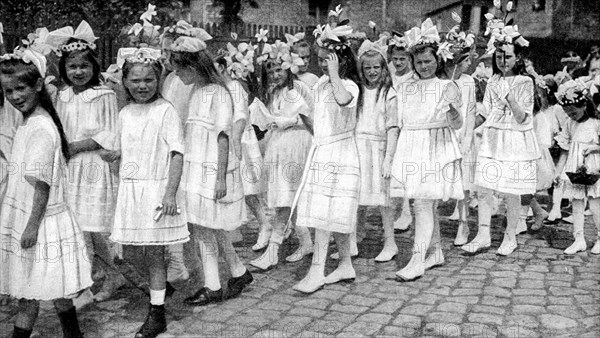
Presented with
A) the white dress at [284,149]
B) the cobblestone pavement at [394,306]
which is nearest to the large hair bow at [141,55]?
the cobblestone pavement at [394,306]

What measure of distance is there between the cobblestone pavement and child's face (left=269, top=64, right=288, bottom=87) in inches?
68.1

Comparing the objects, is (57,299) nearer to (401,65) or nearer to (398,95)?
(398,95)

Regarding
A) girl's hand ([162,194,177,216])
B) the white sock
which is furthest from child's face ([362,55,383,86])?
the white sock

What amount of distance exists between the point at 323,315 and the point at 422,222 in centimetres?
154

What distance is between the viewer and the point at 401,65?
740cm

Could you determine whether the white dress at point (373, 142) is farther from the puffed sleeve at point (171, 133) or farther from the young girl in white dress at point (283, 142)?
the puffed sleeve at point (171, 133)

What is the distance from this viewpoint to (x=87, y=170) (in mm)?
5090

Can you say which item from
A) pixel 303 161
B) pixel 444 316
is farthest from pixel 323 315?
pixel 303 161

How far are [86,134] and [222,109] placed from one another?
3.35 ft

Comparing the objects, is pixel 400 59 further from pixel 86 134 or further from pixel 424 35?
pixel 86 134

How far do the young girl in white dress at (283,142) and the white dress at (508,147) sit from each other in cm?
187

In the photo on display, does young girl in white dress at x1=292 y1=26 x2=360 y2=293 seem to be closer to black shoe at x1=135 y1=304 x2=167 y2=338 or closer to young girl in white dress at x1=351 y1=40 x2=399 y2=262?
young girl in white dress at x1=351 y1=40 x2=399 y2=262

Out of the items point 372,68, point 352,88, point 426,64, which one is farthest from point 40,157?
point 426,64

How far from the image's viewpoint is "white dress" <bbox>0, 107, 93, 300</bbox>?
403cm
